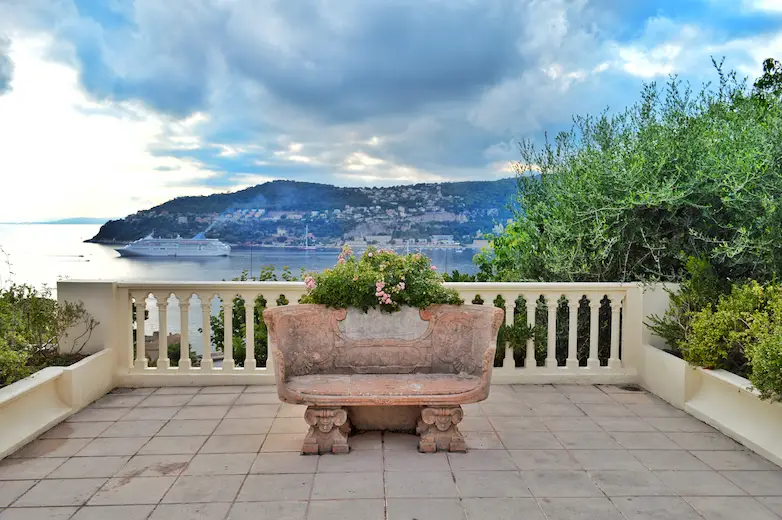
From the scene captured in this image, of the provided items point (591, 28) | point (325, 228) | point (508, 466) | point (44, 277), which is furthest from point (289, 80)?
point (508, 466)

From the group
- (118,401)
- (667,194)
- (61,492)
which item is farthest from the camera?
(667,194)

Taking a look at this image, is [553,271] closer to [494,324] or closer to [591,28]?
[494,324]

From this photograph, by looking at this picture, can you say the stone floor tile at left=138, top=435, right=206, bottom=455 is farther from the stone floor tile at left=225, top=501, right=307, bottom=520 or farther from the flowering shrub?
the flowering shrub

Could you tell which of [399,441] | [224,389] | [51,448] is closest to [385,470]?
[399,441]

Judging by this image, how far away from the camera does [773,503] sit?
9.62 ft

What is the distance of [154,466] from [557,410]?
118 inches

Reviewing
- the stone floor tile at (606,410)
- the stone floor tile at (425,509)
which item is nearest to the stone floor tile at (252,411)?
the stone floor tile at (425,509)

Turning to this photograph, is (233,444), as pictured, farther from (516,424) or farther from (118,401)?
(516,424)

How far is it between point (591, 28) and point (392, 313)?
6.07m

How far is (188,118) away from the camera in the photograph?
11062 mm

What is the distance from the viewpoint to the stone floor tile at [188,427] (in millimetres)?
3984

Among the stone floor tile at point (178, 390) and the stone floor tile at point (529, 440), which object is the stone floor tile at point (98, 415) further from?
the stone floor tile at point (529, 440)

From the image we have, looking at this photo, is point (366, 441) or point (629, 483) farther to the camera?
point (366, 441)

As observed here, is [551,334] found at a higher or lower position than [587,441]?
higher
